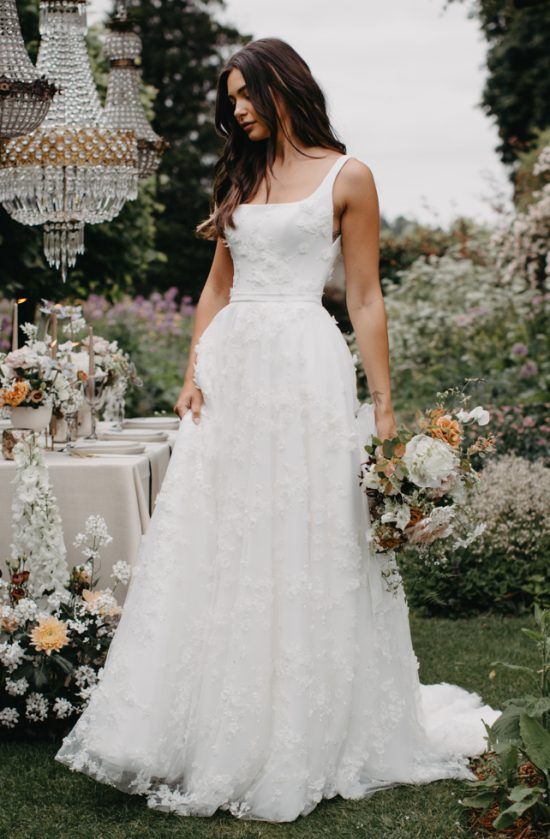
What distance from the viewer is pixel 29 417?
409 centimetres

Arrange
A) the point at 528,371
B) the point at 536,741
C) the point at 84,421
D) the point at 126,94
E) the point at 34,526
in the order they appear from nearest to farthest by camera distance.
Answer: the point at 536,741
the point at 34,526
the point at 84,421
the point at 126,94
the point at 528,371

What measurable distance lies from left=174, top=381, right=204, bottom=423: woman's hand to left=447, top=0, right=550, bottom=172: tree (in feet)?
55.3

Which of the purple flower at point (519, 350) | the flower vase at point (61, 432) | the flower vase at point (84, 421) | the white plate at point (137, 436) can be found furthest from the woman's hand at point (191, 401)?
the purple flower at point (519, 350)

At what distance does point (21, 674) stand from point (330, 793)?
1148 mm

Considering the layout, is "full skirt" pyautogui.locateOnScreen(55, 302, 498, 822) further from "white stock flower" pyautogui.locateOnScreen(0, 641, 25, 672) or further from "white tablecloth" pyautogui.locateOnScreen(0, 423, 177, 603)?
"white tablecloth" pyautogui.locateOnScreen(0, 423, 177, 603)

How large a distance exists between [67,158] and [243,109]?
173 centimetres

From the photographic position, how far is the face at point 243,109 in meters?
3.20

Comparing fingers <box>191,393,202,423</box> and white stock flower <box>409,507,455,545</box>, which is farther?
fingers <box>191,393,202,423</box>

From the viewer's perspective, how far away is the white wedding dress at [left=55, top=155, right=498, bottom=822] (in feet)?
10.1

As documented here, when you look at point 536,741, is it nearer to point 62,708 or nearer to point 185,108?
point 62,708

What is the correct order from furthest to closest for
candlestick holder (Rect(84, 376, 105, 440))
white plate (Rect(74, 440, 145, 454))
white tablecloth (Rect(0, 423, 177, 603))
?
candlestick holder (Rect(84, 376, 105, 440))
white plate (Rect(74, 440, 145, 454))
white tablecloth (Rect(0, 423, 177, 603))

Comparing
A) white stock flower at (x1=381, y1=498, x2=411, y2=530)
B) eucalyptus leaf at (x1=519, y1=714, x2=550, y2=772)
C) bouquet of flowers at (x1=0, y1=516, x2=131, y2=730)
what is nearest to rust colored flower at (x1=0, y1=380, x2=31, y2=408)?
bouquet of flowers at (x1=0, y1=516, x2=131, y2=730)

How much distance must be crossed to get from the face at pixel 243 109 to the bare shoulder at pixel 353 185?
28 cm

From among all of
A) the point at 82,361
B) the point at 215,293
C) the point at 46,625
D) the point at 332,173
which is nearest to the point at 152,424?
the point at 82,361
